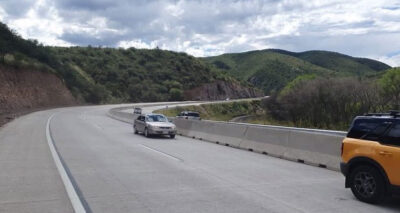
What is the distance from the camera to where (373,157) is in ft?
25.4

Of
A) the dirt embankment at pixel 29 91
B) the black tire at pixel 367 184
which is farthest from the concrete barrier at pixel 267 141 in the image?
the dirt embankment at pixel 29 91

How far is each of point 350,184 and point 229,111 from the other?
283 ft

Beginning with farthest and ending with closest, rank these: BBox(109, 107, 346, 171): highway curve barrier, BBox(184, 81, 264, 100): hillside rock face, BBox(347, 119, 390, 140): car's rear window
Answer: BBox(184, 81, 264, 100): hillside rock face < BBox(109, 107, 346, 171): highway curve barrier < BBox(347, 119, 390, 140): car's rear window

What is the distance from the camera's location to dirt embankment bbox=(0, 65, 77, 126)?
55606mm

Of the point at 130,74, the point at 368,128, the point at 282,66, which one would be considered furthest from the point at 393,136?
the point at 282,66

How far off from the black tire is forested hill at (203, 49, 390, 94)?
133622 mm

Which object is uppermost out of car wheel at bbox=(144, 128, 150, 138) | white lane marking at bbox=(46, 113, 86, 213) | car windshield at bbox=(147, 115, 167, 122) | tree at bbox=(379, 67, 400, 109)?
tree at bbox=(379, 67, 400, 109)

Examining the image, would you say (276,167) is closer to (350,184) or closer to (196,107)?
(350,184)

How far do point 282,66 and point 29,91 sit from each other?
10675 centimetres

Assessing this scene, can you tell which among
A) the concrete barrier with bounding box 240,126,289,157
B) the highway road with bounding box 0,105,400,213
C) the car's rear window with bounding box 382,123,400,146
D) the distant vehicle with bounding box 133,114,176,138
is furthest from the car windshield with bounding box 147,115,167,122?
the car's rear window with bounding box 382,123,400,146

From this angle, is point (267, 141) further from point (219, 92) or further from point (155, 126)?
point (219, 92)

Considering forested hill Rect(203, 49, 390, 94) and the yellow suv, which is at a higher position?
forested hill Rect(203, 49, 390, 94)

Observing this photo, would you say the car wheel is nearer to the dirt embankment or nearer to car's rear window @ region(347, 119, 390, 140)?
car's rear window @ region(347, 119, 390, 140)

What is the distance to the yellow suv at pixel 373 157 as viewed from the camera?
7.41 m
